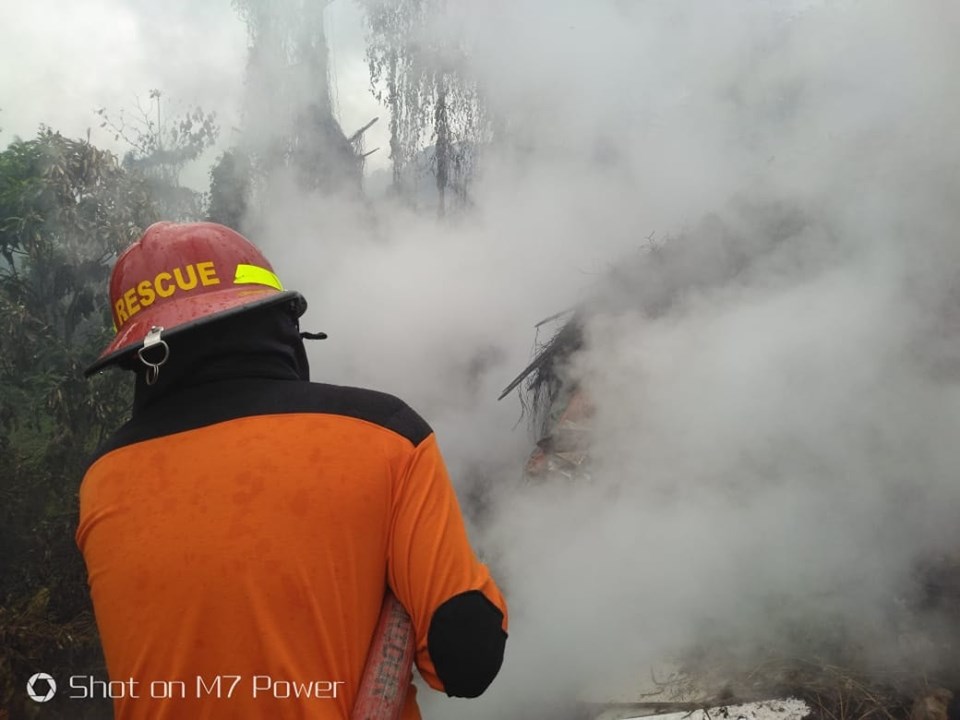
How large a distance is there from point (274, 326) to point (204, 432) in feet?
0.82

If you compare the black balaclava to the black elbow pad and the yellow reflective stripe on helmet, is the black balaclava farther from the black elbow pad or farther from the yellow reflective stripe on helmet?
the black elbow pad

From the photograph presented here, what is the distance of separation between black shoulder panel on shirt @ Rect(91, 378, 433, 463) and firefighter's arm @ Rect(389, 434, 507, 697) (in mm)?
78

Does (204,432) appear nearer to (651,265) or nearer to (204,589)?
(204,589)

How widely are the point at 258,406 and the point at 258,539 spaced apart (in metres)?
0.22

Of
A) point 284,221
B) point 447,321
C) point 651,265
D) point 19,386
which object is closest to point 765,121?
point 651,265

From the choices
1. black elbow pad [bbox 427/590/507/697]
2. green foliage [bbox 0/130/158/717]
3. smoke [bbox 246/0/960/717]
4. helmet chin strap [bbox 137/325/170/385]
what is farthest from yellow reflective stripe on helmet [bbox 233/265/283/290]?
green foliage [bbox 0/130/158/717]

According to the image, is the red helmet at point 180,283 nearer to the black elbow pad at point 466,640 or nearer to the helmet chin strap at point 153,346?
the helmet chin strap at point 153,346

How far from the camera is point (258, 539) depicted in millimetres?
990

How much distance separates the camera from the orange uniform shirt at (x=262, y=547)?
0.98 meters

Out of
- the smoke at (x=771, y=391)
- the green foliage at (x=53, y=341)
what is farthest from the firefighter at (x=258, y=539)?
the green foliage at (x=53, y=341)

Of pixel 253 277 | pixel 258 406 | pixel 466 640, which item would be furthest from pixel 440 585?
pixel 253 277

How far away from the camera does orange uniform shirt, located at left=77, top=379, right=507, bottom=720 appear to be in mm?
984

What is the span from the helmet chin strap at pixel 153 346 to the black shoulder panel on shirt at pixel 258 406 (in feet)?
0.15

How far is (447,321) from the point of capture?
9727mm
